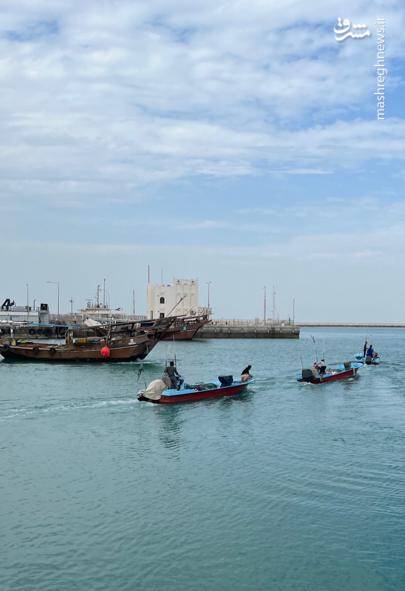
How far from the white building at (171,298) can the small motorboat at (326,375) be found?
82.2m

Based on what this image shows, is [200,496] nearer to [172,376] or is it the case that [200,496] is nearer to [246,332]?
[172,376]

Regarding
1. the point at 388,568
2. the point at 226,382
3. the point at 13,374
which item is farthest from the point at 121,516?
the point at 13,374

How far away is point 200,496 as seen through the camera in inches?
705

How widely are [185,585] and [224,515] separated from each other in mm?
3877

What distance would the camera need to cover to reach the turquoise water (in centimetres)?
1320

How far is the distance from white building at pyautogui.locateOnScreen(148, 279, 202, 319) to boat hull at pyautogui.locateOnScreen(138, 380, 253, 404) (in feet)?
305

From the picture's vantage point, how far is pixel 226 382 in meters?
36.2

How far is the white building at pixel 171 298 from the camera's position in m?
130

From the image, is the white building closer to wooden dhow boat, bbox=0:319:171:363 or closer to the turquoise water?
wooden dhow boat, bbox=0:319:171:363

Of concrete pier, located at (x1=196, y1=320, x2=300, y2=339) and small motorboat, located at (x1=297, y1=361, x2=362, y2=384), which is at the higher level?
concrete pier, located at (x1=196, y1=320, x2=300, y2=339)

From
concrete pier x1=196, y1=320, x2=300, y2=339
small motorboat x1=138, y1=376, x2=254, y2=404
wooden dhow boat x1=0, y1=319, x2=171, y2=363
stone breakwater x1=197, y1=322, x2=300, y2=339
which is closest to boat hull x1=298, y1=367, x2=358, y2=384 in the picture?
small motorboat x1=138, y1=376, x2=254, y2=404

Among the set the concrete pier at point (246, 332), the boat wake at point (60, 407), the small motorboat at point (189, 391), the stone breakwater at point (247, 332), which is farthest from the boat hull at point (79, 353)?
the stone breakwater at point (247, 332)

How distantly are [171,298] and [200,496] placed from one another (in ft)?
372

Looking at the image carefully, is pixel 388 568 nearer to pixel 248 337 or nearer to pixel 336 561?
pixel 336 561
